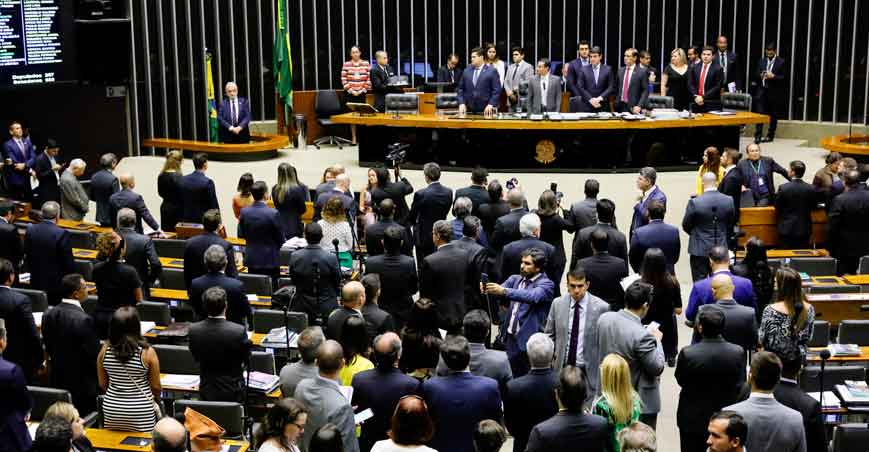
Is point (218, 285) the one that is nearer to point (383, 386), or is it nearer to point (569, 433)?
point (383, 386)

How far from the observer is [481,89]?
55.1ft

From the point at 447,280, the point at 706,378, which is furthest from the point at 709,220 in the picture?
the point at 706,378

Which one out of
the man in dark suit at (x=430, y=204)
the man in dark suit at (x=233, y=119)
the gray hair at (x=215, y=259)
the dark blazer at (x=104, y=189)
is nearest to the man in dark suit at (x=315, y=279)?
the gray hair at (x=215, y=259)

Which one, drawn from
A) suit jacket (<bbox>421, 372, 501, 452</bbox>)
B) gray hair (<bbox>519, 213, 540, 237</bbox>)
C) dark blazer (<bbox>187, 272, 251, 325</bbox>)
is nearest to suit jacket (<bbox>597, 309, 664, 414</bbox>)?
suit jacket (<bbox>421, 372, 501, 452</bbox>)

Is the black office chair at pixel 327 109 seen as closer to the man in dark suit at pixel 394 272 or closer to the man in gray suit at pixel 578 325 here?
the man in dark suit at pixel 394 272

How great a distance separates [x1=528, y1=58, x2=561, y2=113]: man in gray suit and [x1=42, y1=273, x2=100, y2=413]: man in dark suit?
9514 mm

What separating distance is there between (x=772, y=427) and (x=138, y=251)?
5474 millimetres

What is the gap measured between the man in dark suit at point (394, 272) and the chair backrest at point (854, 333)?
302 centimetres

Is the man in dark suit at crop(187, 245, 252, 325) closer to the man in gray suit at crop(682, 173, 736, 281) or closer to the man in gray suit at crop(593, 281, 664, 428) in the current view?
the man in gray suit at crop(593, 281, 664, 428)

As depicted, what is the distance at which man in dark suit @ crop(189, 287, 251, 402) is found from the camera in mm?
6941

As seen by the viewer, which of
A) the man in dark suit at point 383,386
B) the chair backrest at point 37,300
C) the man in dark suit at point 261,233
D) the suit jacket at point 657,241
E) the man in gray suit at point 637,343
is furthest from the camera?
the man in dark suit at point 261,233

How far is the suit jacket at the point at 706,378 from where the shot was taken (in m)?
6.46

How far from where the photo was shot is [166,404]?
8.00 m

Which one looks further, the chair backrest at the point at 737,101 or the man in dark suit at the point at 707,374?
the chair backrest at the point at 737,101
